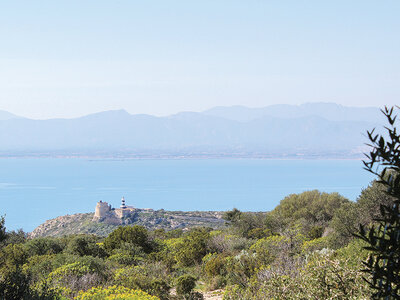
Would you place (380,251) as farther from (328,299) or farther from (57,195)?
(57,195)

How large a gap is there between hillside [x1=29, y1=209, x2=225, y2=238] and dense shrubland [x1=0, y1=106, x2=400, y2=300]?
3481 centimetres

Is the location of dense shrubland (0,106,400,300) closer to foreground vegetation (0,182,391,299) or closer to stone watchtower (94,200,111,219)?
foreground vegetation (0,182,391,299)

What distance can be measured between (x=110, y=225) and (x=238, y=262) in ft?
170

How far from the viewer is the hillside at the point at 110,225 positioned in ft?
193

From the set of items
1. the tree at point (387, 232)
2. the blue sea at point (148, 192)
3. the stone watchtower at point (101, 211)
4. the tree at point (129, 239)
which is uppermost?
the tree at point (387, 232)

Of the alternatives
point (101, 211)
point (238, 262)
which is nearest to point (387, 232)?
point (238, 262)

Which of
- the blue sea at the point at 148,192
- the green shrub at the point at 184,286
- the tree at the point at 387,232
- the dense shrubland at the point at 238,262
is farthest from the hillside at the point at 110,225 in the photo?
the tree at the point at 387,232

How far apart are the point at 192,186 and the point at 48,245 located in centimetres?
15473

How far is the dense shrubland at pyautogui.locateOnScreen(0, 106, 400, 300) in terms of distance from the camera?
3.13 m

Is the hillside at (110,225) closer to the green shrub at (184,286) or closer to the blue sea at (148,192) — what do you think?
the blue sea at (148,192)

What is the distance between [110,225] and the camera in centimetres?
6288

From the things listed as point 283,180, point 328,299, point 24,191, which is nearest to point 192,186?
point 283,180

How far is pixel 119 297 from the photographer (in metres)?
8.51

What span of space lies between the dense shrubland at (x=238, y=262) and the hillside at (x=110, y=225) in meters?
34.8
